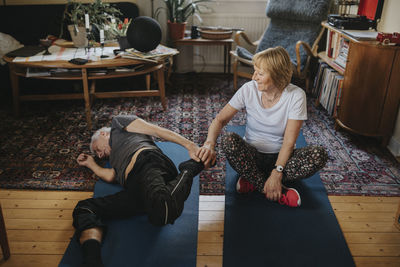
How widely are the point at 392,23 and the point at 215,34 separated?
1840 millimetres

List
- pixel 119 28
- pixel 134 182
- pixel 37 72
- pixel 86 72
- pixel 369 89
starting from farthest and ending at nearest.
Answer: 1. pixel 119 28
2. pixel 37 72
3. pixel 86 72
4. pixel 369 89
5. pixel 134 182

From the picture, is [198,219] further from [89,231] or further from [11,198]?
[11,198]

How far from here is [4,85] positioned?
3924 millimetres

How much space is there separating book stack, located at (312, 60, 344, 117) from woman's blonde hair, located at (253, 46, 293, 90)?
148 centimetres

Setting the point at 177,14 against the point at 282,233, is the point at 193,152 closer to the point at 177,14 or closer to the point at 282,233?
the point at 282,233

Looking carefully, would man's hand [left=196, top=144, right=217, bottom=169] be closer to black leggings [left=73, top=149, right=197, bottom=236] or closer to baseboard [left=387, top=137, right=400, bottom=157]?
black leggings [left=73, top=149, right=197, bottom=236]

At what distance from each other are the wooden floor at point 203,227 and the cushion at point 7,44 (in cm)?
188

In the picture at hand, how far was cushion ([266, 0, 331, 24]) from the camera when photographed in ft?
12.6

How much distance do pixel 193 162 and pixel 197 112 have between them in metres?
1.62

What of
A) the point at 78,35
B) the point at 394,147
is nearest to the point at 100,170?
the point at 78,35

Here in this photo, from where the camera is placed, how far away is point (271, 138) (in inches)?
84.3

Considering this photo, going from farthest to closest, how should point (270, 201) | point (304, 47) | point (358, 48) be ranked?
point (304, 47) < point (358, 48) < point (270, 201)

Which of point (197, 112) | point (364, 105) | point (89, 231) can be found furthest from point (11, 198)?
point (364, 105)

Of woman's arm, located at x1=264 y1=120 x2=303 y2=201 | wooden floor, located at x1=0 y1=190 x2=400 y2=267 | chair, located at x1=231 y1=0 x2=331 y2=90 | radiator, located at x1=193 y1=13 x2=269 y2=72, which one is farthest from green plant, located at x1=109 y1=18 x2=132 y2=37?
woman's arm, located at x1=264 y1=120 x2=303 y2=201
